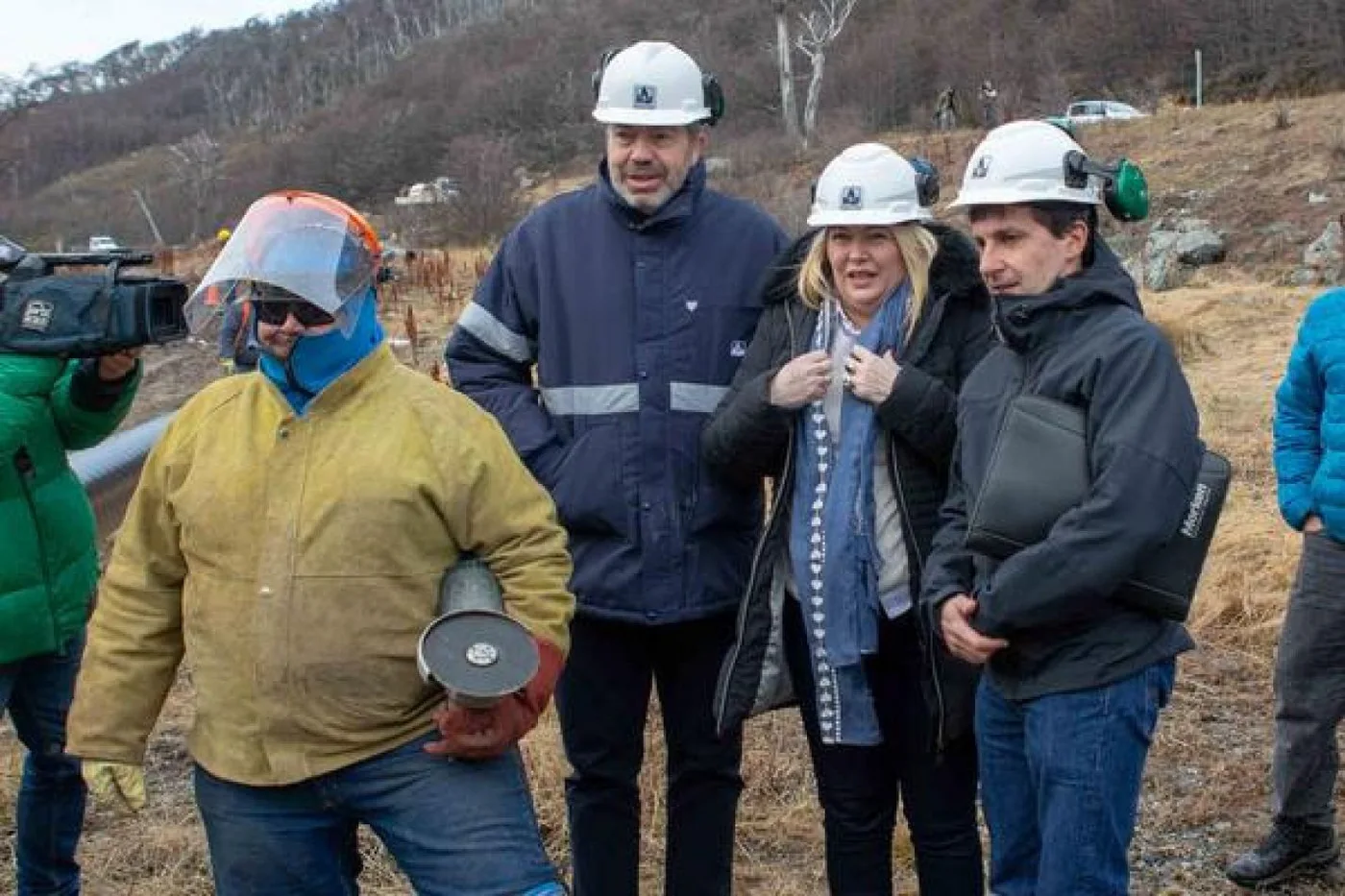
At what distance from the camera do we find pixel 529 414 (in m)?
3.32

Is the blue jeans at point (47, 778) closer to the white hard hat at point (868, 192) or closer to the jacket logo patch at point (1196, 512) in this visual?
the white hard hat at point (868, 192)

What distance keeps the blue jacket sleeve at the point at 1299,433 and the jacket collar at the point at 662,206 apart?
61.7 inches

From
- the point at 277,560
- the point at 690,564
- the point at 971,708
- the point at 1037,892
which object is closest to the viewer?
the point at 277,560

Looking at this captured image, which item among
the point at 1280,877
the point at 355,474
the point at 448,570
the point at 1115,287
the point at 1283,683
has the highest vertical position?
the point at 1115,287

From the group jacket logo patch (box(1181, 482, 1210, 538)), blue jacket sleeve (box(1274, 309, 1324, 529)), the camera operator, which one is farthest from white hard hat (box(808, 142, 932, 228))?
the camera operator

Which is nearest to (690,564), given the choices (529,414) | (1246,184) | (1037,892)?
(529,414)

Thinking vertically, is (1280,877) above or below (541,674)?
below

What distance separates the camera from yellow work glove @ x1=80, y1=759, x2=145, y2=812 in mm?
2668

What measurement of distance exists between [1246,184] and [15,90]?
1646cm

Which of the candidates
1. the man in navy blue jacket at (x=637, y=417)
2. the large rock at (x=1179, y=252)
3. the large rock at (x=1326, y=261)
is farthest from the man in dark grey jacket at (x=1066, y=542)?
the large rock at (x=1179, y=252)

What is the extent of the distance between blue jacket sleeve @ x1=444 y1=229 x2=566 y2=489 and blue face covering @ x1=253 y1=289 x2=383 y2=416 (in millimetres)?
680

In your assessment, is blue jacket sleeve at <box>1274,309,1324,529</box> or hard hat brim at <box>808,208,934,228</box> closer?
hard hat brim at <box>808,208,934,228</box>

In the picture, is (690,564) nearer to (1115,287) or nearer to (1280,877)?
(1115,287)

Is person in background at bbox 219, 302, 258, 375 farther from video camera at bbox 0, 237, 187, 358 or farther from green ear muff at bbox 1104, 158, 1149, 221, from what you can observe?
green ear muff at bbox 1104, 158, 1149, 221
